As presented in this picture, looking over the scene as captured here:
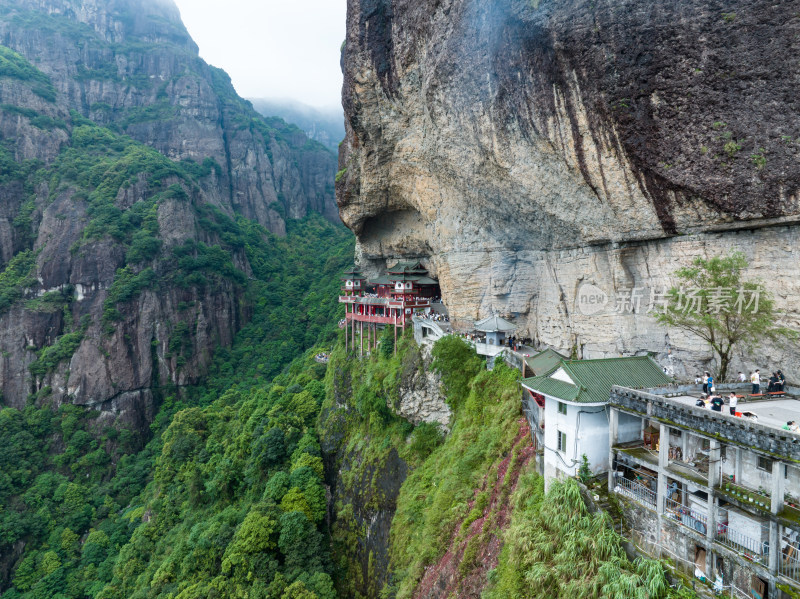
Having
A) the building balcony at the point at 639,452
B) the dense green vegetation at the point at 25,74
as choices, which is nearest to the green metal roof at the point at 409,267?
the building balcony at the point at 639,452

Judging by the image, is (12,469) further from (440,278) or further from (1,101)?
(1,101)

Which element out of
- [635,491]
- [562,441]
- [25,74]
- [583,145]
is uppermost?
[25,74]

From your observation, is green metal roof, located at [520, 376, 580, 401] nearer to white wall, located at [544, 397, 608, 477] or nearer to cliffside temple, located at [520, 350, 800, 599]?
cliffside temple, located at [520, 350, 800, 599]

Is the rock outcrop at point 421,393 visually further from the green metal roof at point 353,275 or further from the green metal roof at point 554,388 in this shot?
the green metal roof at point 353,275

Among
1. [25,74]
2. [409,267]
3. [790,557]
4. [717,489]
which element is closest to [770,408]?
[717,489]

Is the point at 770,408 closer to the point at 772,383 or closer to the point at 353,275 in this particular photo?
the point at 772,383

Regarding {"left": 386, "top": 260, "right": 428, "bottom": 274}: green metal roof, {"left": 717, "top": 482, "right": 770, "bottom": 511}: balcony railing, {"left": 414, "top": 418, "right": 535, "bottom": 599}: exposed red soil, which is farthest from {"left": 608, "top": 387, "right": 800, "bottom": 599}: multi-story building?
{"left": 386, "top": 260, "right": 428, "bottom": 274}: green metal roof

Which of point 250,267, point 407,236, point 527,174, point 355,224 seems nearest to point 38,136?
point 250,267
